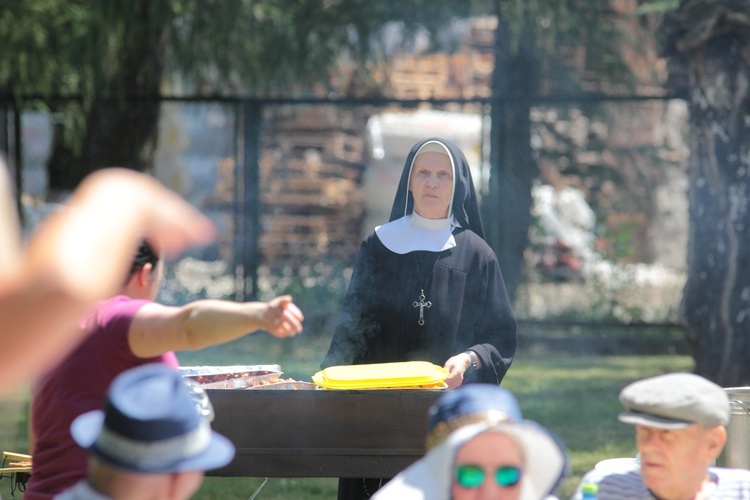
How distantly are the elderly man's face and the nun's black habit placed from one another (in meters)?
1.17

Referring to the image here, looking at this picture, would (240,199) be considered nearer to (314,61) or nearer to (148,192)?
(314,61)

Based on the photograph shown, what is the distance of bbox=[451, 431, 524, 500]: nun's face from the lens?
107 inches

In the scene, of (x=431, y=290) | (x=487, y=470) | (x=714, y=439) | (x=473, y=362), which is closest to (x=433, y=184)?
(x=431, y=290)

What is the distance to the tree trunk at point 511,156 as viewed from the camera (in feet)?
37.6

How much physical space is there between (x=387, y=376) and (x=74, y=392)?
1.26 m

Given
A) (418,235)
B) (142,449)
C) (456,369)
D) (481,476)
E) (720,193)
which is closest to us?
(142,449)

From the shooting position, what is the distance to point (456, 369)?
4.20m

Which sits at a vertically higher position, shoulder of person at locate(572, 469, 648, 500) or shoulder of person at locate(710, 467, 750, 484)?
shoulder of person at locate(710, 467, 750, 484)

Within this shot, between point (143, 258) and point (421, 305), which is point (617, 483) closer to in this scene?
point (421, 305)

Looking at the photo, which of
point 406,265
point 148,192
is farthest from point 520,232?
point 148,192

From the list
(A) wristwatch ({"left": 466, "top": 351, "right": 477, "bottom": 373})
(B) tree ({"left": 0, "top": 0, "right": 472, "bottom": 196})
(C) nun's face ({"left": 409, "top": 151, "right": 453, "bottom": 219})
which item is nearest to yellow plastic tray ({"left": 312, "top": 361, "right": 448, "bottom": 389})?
(A) wristwatch ({"left": 466, "top": 351, "right": 477, "bottom": 373})

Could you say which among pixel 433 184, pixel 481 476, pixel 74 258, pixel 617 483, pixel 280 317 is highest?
pixel 74 258

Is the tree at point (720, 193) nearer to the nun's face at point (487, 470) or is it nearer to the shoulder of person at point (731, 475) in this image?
the shoulder of person at point (731, 475)

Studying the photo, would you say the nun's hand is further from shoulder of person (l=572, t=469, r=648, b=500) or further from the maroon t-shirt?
the maroon t-shirt
